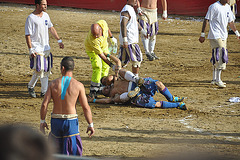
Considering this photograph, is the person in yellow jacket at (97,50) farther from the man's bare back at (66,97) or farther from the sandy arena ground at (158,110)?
the man's bare back at (66,97)

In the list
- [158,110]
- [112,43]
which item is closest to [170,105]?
[158,110]

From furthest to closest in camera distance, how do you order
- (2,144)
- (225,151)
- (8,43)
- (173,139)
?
(8,43), (173,139), (225,151), (2,144)

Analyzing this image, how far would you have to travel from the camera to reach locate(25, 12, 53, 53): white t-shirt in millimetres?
8555

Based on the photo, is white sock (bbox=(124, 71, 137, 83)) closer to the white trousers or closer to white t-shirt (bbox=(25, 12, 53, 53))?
white t-shirt (bbox=(25, 12, 53, 53))

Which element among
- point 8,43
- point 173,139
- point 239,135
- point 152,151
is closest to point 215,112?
point 239,135

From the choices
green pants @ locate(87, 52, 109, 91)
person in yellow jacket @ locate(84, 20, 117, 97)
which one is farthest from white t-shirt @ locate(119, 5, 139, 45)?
green pants @ locate(87, 52, 109, 91)

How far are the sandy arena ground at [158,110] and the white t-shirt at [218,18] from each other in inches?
57.8

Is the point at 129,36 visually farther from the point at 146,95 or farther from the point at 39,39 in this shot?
the point at 39,39

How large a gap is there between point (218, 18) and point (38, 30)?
4.56 metres

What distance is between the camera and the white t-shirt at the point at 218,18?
966 cm

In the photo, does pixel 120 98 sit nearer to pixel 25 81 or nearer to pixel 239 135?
Answer: pixel 239 135

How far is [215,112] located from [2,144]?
7605 millimetres

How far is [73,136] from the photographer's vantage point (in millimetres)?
4660

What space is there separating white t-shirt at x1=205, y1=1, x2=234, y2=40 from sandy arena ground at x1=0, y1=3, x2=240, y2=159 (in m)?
1.47
